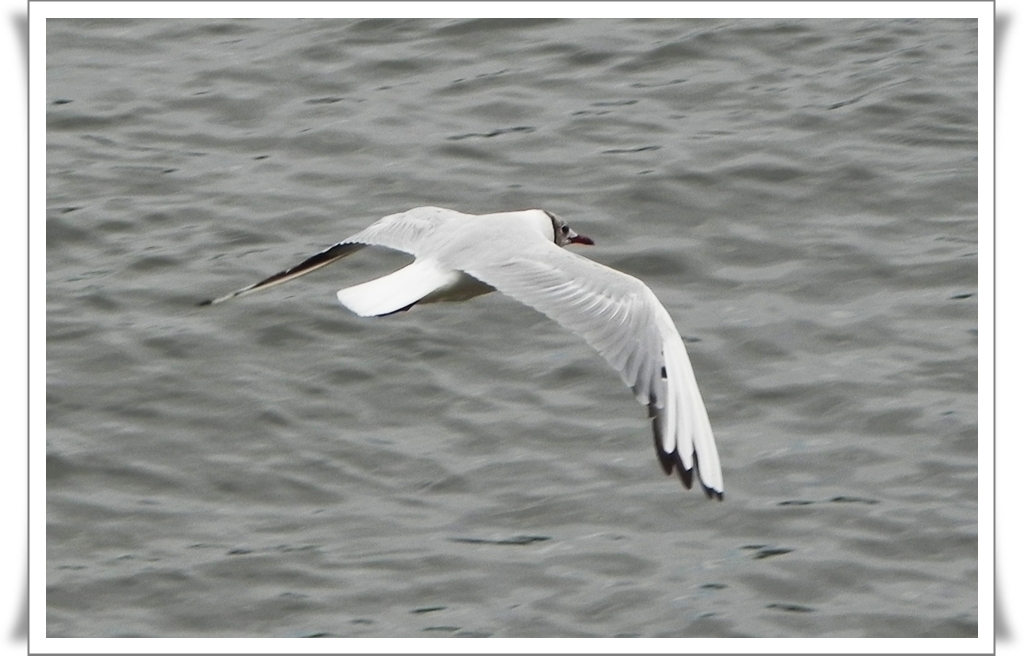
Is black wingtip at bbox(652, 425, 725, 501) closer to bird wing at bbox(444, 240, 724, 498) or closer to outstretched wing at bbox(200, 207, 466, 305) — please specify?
bird wing at bbox(444, 240, 724, 498)

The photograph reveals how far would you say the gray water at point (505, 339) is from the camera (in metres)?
5.23

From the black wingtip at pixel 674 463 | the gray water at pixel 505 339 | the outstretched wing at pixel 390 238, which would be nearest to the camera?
the black wingtip at pixel 674 463

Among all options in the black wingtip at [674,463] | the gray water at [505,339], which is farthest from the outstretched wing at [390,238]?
the black wingtip at [674,463]

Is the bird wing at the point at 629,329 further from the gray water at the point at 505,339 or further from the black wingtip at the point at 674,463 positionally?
the gray water at the point at 505,339

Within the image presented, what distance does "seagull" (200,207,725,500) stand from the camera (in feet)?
14.0

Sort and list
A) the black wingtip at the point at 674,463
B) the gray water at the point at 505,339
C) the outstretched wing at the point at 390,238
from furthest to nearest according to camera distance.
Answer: the gray water at the point at 505,339 < the outstretched wing at the point at 390,238 < the black wingtip at the point at 674,463

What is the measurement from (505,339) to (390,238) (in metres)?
1.13

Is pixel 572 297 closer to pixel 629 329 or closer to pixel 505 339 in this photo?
pixel 629 329

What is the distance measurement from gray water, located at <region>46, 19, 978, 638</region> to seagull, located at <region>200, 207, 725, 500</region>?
0.93 meters

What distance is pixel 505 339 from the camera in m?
6.11

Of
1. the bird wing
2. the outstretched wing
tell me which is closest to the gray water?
the outstretched wing

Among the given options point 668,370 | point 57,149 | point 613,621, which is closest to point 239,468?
point 613,621

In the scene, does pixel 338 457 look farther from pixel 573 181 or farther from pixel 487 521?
pixel 573 181

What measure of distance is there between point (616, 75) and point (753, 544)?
3186mm
